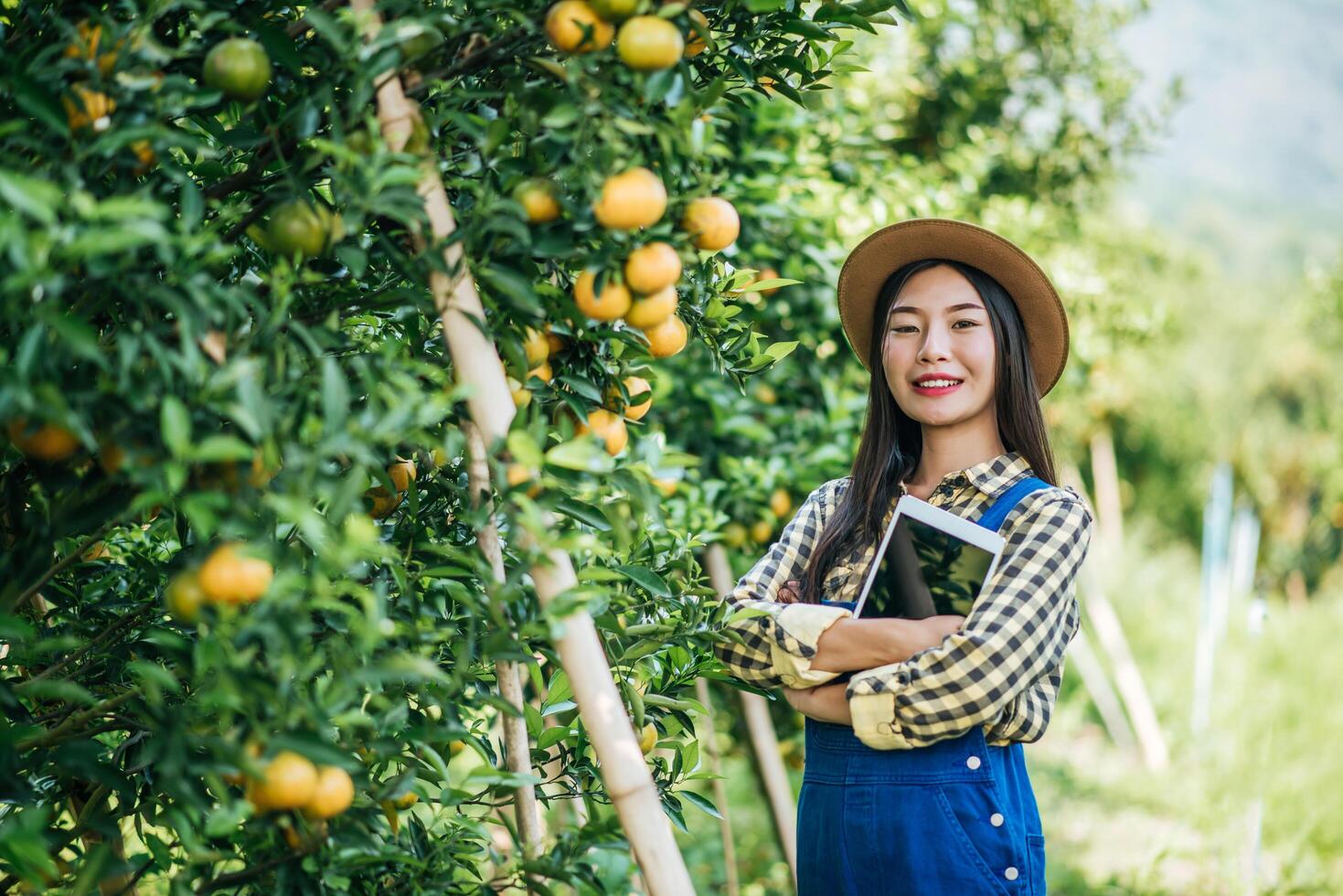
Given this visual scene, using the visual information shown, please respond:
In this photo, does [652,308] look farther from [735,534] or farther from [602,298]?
[735,534]

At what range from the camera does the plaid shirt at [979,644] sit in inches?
57.7

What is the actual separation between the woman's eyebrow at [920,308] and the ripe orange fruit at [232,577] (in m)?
1.12

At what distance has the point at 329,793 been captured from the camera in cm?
105

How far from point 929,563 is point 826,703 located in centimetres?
24

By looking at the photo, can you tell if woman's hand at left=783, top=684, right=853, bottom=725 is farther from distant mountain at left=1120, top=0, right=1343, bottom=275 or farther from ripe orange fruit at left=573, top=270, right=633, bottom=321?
distant mountain at left=1120, top=0, right=1343, bottom=275

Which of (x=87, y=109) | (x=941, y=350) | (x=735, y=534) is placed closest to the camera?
(x=87, y=109)

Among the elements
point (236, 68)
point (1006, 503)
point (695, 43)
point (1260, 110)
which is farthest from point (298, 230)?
point (1260, 110)

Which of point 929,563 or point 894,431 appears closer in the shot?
point 929,563

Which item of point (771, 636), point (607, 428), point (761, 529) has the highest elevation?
point (607, 428)

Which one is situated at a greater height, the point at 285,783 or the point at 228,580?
the point at 228,580

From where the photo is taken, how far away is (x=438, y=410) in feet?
3.34

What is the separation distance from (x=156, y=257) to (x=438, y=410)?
0.35 m

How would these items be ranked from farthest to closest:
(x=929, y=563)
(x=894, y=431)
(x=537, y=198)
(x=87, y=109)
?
(x=894, y=431), (x=929, y=563), (x=537, y=198), (x=87, y=109)

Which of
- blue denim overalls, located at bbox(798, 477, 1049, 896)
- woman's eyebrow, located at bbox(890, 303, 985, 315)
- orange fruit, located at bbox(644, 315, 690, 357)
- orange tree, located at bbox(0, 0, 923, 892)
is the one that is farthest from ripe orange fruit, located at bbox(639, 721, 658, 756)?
woman's eyebrow, located at bbox(890, 303, 985, 315)
